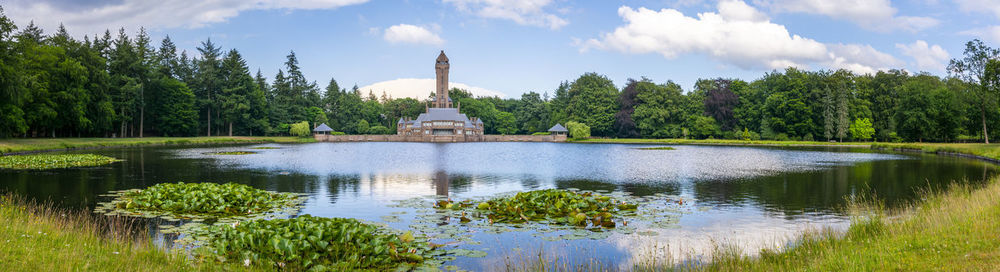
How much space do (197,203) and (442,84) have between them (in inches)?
3916

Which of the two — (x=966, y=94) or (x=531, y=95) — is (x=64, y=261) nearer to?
(x=966, y=94)

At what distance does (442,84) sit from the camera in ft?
368

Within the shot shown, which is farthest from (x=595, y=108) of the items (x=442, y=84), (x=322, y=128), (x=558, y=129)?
(x=322, y=128)

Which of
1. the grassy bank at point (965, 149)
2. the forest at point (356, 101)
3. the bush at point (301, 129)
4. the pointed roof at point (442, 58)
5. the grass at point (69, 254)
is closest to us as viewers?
the grass at point (69, 254)

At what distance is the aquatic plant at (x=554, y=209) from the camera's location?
12508 millimetres

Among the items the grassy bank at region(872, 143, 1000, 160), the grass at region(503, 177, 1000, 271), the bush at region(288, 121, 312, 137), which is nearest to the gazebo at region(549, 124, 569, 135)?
the bush at region(288, 121, 312, 137)

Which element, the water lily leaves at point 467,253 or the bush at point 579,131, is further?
the bush at point 579,131

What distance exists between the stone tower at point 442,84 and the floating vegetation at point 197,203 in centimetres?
9590

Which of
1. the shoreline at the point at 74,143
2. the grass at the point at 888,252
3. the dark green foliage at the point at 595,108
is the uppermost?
the dark green foliage at the point at 595,108

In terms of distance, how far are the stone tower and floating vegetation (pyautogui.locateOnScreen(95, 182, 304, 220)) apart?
315 ft

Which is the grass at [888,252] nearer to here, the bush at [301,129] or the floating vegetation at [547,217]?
the floating vegetation at [547,217]

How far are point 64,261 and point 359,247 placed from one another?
12.0 feet

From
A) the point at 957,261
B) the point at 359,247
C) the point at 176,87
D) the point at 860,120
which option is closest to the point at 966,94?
the point at 860,120

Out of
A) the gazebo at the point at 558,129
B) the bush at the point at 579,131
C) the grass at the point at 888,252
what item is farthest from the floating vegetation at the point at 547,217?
the gazebo at the point at 558,129
